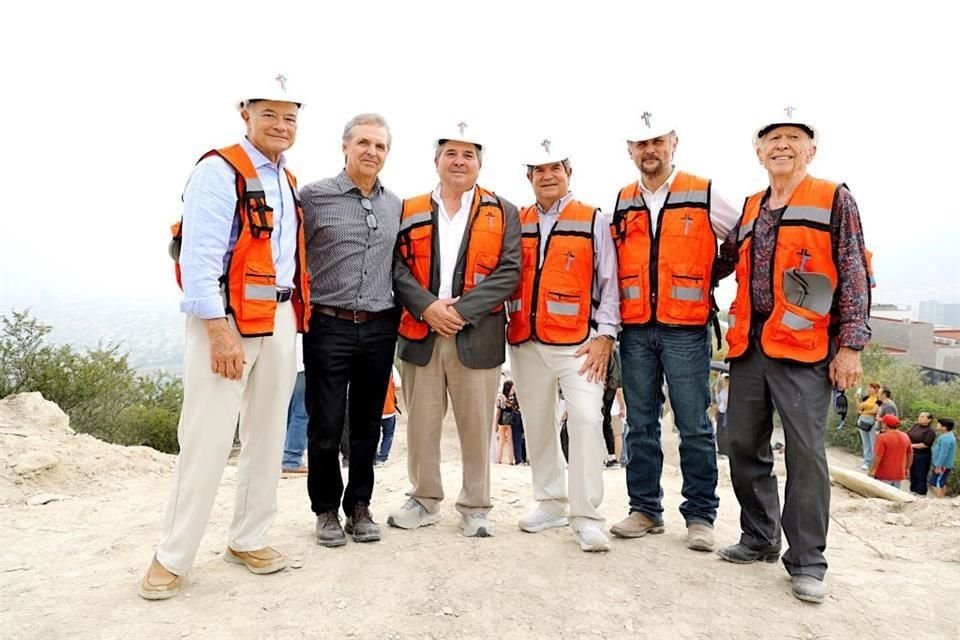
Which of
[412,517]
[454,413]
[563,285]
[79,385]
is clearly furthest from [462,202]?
[79,385]

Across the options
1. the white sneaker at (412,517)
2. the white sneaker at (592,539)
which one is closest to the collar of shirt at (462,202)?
the white sneaker at (412,517)

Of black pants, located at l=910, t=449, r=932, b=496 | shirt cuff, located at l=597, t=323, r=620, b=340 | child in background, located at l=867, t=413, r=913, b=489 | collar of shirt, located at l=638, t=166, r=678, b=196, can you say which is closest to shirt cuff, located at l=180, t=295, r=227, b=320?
shirt cuff, located at l=597, t=323, r=620, b=340

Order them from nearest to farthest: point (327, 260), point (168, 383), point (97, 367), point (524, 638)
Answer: point (524, 638), point (327, 260), point (97, 367), point (168, 383)

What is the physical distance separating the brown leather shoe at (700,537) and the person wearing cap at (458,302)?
142 centimetres

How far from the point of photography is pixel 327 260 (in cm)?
457

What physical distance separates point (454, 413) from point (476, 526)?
2.76 feet

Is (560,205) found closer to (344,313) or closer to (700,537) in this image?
(344,313)

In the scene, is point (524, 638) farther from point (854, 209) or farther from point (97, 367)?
point (97, 367)

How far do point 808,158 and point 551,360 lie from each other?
2105 mm

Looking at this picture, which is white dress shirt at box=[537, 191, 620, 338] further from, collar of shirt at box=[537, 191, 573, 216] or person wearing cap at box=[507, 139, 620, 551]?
collar of shirt at box=[537, 191, 573, 216]

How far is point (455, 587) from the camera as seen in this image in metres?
4.02

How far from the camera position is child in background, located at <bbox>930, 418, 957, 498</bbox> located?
1323 cm

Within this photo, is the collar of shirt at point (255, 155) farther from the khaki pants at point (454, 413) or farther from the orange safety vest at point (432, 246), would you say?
the khaki pants at point (454, 413)

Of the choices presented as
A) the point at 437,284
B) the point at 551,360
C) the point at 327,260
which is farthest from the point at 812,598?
the point at 327,260
